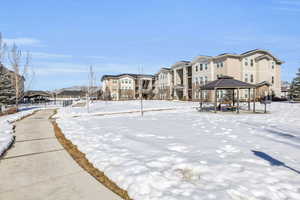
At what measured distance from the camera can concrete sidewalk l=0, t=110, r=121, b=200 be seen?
3656 mm

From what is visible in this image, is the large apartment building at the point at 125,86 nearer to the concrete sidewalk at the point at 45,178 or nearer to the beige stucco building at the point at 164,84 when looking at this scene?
the beige stucco building at the point at 164,84

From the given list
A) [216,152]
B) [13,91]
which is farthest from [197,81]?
[216,152]

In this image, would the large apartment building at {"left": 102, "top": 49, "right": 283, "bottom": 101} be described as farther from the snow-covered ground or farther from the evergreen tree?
the snow-covered ground

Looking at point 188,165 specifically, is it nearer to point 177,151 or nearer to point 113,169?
point 177,151

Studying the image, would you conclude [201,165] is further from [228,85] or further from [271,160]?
[228,85]

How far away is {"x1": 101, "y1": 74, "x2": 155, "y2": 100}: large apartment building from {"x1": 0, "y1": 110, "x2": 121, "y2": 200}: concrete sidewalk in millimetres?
56750

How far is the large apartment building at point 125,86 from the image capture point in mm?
64312

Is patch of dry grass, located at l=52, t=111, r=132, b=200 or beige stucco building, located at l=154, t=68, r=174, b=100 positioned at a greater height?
beige stucco building, located at l=154, t=68, r=174, b=100

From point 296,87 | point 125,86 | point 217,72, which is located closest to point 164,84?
point 125,86

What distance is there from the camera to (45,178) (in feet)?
14.6

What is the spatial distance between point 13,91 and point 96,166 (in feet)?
96.5

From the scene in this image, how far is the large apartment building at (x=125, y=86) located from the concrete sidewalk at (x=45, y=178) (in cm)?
5675

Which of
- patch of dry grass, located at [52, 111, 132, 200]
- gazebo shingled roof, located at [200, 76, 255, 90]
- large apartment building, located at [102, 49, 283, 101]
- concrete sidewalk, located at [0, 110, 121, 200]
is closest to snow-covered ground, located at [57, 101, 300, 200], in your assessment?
patch of dry grass, located at [52, 111, 132, 200]

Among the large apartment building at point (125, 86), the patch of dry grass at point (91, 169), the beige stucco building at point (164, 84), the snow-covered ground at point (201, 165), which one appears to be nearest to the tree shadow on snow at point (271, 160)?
the snow-covered ground at point (201, 165)
